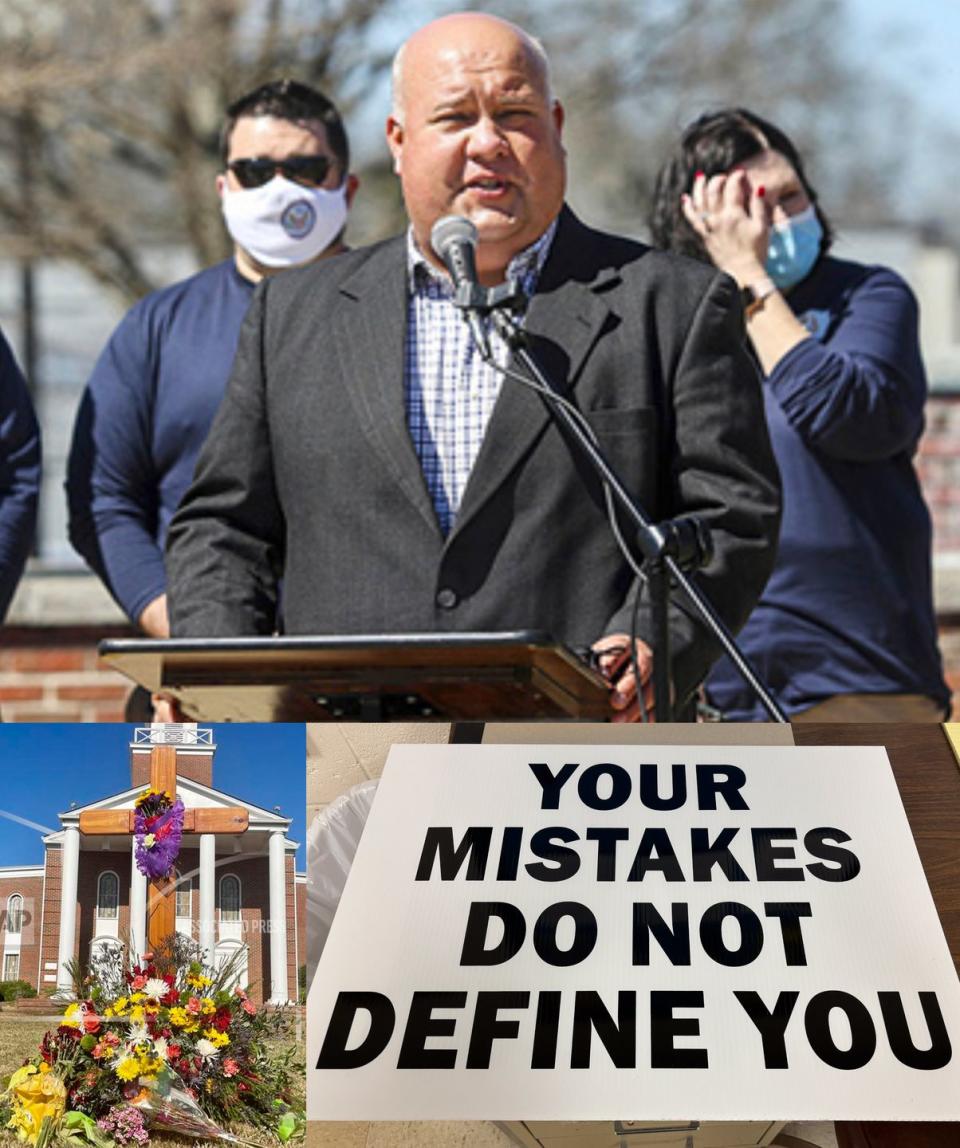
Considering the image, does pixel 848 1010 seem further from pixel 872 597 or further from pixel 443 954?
pixel 872 597

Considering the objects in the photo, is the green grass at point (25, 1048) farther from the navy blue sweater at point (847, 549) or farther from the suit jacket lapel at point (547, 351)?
the navy blue sweater at point (847, 549)

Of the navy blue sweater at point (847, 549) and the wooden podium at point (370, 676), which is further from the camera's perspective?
the navy blue sweater at point (847, 549)

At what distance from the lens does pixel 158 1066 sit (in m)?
1.70

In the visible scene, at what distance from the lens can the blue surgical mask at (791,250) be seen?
4.23m

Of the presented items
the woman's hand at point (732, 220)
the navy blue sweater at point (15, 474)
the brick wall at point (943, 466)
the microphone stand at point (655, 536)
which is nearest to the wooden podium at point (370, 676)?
the microphone stand at point (655, 536)

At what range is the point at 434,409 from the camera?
3.31 m

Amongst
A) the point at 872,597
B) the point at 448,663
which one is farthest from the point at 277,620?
the point at 872,597

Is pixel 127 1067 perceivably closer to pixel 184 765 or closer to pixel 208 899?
pixel 208 899

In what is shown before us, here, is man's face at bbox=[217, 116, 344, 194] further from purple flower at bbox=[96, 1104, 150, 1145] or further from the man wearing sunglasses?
purple flower at bbox=[96, 1104, 150, 1145]

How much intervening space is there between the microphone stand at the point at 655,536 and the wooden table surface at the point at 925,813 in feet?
1.91

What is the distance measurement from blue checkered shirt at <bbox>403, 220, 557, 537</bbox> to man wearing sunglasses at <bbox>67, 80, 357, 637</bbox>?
72 cm

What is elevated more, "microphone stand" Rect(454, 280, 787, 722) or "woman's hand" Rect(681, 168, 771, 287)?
"woman's hand" Rect(681, 168, 771, 287)

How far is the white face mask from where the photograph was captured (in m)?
4.19

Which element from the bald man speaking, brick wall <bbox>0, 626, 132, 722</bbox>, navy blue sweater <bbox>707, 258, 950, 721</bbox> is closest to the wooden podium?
the bald man speaking
